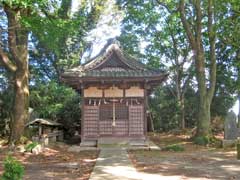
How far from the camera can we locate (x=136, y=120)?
21.6 meters

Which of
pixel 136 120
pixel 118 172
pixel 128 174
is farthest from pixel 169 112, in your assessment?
pixel 128 174

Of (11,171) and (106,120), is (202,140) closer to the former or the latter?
(106,120)

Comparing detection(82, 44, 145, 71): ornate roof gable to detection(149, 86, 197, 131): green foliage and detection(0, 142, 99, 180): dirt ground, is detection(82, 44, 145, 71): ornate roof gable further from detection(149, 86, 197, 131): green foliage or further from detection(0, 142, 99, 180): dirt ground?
detection(149, 86, 197, 131): green foliage

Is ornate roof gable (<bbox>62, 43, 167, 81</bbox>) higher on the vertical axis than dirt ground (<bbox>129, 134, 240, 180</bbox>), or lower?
higher

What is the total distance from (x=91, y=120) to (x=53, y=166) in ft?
28.0

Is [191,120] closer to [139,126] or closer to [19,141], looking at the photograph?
[139,126]

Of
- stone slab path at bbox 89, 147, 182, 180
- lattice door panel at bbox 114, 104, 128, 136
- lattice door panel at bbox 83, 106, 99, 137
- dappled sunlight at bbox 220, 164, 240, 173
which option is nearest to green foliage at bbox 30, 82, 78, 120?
lattice door panel at bbox 83, 106, 99, 137

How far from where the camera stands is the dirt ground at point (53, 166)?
36.0 ft

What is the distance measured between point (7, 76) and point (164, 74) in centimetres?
1682

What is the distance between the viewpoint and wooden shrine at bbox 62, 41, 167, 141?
21406mm

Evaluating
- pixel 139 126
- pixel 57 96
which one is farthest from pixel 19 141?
pixel 57 96

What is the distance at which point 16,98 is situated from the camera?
1903 cm

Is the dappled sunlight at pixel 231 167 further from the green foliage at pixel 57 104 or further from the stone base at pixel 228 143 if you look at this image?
the green foliage at pixel 57 104

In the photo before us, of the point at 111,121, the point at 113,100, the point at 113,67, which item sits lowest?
the point at 111,121
